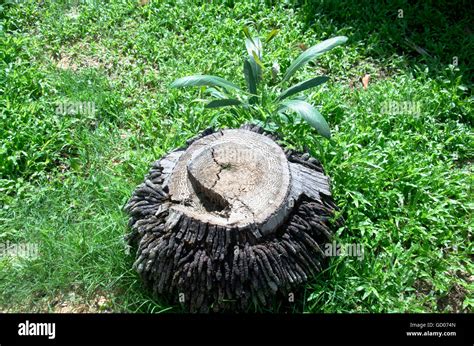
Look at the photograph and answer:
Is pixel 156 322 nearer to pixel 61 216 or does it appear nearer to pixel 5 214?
pixel 61 216

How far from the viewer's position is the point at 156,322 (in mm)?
2939

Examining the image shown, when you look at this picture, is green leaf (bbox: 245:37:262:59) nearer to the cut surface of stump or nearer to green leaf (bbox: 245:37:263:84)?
green leaf (bbox: 245:37:263:84)

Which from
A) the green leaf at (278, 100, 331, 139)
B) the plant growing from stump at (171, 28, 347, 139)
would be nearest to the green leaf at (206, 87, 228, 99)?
the plant growing from stump at (171, 28, 347, 139)

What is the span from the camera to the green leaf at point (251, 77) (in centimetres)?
387

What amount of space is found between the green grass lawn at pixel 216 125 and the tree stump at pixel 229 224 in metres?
0.23

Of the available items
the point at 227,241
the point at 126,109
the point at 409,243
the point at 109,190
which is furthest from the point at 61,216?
the point at 409,243

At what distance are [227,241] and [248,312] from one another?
456mm

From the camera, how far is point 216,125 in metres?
3.96

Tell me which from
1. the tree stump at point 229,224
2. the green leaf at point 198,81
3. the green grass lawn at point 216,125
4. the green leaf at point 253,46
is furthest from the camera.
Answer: the green leaf at point 253,46

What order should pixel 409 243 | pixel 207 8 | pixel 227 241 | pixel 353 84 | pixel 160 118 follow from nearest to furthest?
pixel 227 241 < pixel 409 243 < pixel 160 118 < pixel 353 84 < pixel 207 8

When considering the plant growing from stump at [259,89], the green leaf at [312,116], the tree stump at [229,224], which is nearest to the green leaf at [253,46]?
the plant growing from stump at [259,89]

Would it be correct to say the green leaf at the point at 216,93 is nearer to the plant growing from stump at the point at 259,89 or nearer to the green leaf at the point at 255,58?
the plant growing from stump at the point at 259,89

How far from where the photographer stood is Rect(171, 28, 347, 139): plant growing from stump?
3621mm

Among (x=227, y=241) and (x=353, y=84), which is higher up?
(x=353, y=84)
